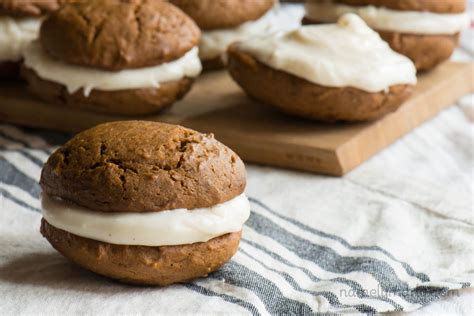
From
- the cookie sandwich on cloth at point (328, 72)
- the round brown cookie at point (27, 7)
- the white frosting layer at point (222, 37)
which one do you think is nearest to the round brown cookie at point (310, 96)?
the cookie sandwich on cloth at point (328, 72)

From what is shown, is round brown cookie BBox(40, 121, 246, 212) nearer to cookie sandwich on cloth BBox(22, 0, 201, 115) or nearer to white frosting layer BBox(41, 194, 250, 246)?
white frosting layer BBox(41, 194, 250, 246)

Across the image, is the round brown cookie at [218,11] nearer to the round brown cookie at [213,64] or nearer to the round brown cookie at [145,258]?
the round brown cookie at [213,64]

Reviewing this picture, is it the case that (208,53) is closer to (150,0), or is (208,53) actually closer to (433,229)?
(150,0)

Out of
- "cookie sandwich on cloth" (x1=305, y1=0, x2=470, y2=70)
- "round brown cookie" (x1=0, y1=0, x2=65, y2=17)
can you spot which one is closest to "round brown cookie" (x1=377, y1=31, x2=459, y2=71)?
"cookie sandwich on cloth" (x1=305, y1=0, x2=470, y2=70)

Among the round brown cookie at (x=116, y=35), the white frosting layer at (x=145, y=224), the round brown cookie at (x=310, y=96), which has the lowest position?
the round brown cookie at (x=310, y=96)

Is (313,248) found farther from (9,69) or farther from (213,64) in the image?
(9,69)

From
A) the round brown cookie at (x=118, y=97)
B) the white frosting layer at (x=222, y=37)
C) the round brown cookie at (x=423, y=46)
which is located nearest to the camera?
the round brown cookie at (x=118, y=97)

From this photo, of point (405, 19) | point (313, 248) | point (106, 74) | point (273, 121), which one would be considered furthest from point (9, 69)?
point (313, 248)
